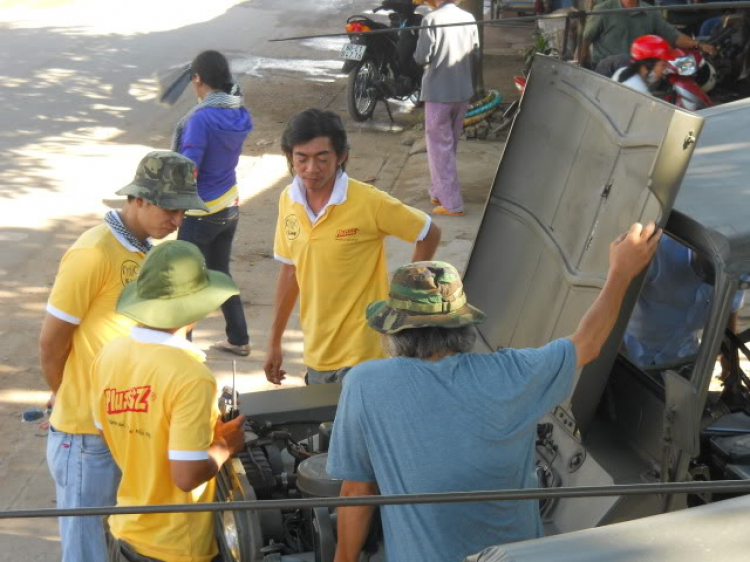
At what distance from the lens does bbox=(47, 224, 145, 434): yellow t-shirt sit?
380cm

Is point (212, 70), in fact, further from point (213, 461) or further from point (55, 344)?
point (213, 461)

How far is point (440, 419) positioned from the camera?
8.87 feet

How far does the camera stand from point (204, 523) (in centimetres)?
349

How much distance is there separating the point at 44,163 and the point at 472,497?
10120 mm

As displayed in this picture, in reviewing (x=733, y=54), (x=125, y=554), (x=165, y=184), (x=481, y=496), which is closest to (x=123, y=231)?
(x=165, y=184)

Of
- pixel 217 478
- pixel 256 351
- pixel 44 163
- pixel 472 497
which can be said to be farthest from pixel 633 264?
pixel 44 163

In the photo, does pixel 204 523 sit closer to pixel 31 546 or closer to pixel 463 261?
pixel 31 546

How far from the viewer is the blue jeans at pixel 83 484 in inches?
150

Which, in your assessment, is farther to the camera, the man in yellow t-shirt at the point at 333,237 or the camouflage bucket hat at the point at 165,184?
the man in yellow t-shirt at the point at 333,237

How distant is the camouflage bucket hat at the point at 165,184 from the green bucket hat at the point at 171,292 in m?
0.65

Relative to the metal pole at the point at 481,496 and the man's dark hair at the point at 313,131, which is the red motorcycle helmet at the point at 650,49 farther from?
the metal pole at the point at 481,496

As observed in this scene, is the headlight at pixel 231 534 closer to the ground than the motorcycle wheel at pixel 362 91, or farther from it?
farther from it

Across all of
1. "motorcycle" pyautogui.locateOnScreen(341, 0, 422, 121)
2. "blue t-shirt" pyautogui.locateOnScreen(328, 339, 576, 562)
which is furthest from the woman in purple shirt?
"motorcycle" pyautogui.locateOnScreen(341, 0, 422, 121)

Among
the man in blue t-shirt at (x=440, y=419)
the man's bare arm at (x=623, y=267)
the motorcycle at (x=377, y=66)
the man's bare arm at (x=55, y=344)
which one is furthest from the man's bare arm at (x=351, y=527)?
the motorcycle at (x=377, y=66)
